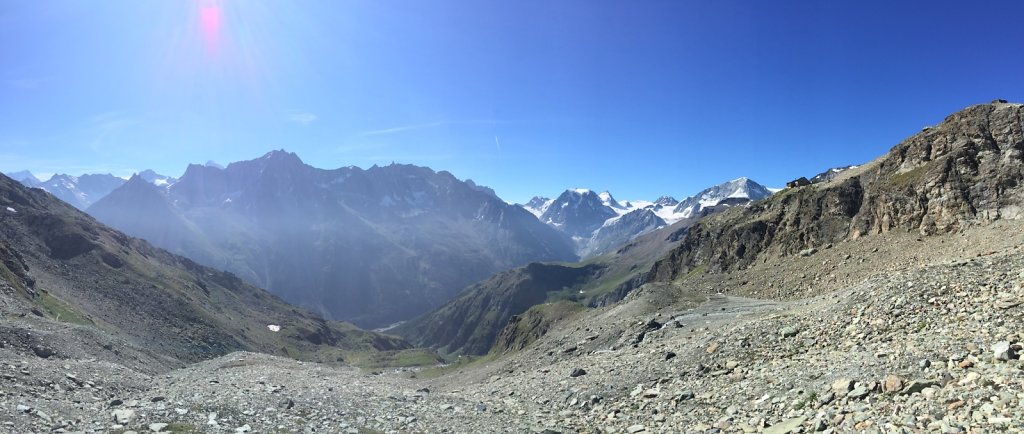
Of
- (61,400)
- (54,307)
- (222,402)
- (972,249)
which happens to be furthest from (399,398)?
(54,307)

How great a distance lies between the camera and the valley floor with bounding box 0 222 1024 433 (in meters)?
16.6

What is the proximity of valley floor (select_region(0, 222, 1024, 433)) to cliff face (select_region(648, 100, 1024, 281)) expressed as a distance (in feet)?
50.0

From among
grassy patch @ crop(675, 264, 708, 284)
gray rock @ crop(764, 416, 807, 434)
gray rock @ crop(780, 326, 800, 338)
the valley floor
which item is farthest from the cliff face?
gray rock @ crop(764, 416, 807, 434)

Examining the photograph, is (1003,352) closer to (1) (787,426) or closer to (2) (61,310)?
(1) (787,426)

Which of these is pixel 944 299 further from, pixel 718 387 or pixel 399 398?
pixel 399 398

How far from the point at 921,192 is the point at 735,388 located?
60401 mm

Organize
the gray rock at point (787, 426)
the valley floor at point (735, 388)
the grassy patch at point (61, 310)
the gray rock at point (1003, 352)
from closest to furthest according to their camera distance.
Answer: the gray rock at point (1003, 352)
the valley floor at point (735, 388)
the gray rock at point (787, 426)
the grassy patch at point (61, 310)

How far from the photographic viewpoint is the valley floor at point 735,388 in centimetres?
1661

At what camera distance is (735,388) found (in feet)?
80.6

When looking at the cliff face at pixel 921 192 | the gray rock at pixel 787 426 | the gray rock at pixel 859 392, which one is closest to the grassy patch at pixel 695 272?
the cliff face at pixel 921 192

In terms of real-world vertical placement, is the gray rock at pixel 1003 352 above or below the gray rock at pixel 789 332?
above

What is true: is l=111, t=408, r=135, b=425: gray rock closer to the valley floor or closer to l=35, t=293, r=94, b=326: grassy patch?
the valley floor

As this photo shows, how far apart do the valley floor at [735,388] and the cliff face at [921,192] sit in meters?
15.2

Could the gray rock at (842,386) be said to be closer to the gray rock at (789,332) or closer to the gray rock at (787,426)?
the gray rock at (787,426)
